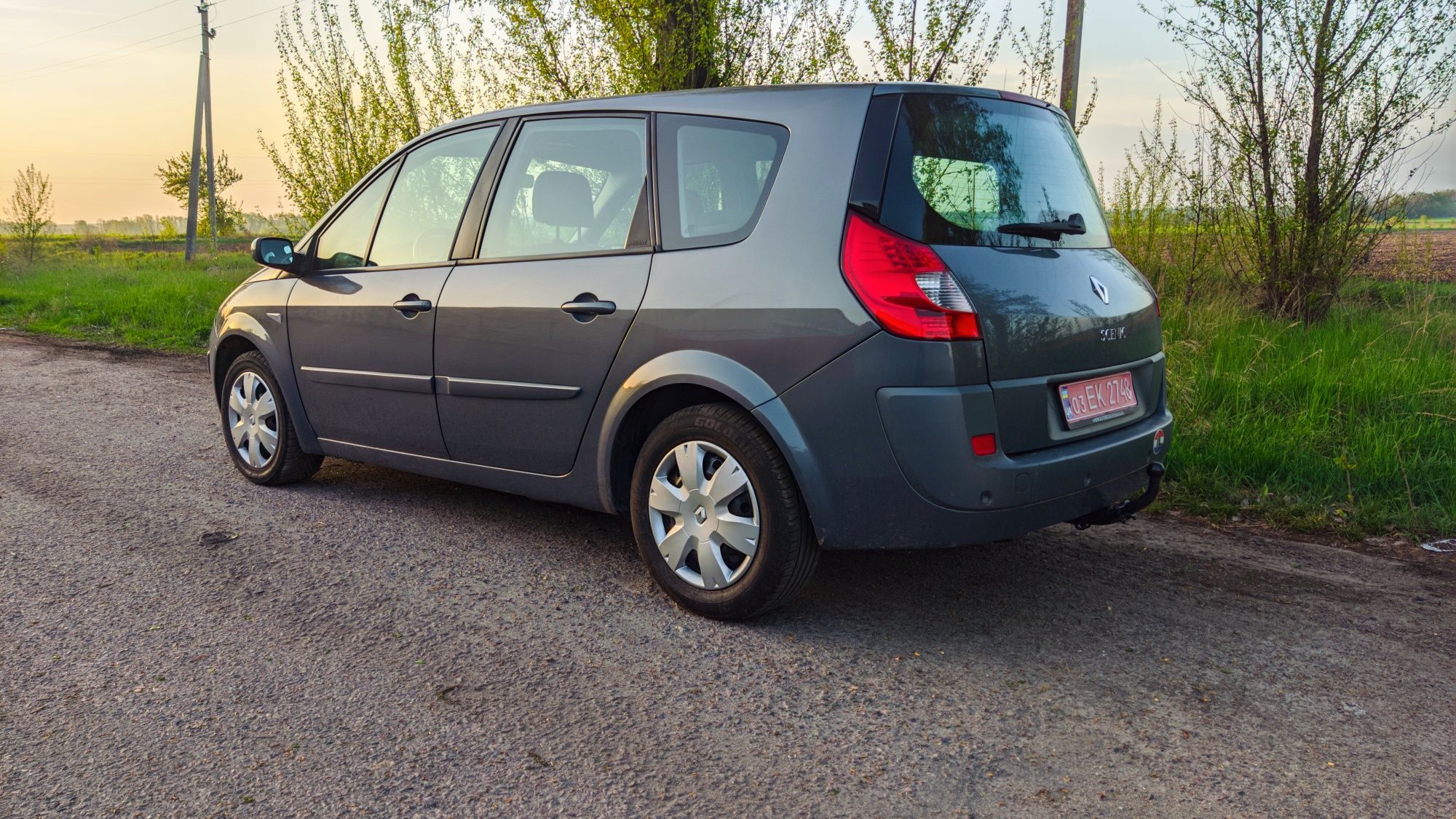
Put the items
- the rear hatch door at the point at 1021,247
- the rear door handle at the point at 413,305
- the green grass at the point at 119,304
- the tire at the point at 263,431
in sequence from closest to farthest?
the rear hatch door at the point at 1021,247
the rear door handle at the point at 413,305
the tire at the point at 263,431
the green grass at the point at 119,304

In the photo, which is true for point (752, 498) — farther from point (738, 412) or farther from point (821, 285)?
point (821, 285)

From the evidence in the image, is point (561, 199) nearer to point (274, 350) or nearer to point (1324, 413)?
point (274, 350)

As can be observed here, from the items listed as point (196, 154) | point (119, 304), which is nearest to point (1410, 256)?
point (119, 304)

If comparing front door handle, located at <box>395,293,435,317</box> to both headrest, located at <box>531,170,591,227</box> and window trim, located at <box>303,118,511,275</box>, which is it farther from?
headrest, located at <box>531,170,591,227</box>

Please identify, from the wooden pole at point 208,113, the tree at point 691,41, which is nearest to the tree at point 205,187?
the wooden pole at point 208,113

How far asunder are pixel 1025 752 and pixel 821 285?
1.41m

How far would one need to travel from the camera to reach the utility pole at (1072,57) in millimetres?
8688

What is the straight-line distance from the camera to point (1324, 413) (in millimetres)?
5766

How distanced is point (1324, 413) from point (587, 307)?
4348mm

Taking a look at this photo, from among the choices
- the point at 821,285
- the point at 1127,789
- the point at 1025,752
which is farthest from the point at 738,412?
the point at 1127,789

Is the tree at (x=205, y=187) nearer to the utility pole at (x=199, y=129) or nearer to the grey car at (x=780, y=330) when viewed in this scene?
the utility pole at (x=199, y=129)

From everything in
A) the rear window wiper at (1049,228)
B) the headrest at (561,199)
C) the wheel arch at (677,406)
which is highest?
the headrest at (561,199)

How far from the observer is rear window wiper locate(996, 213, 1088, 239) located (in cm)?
332

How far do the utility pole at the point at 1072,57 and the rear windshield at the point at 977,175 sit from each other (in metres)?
5.64
